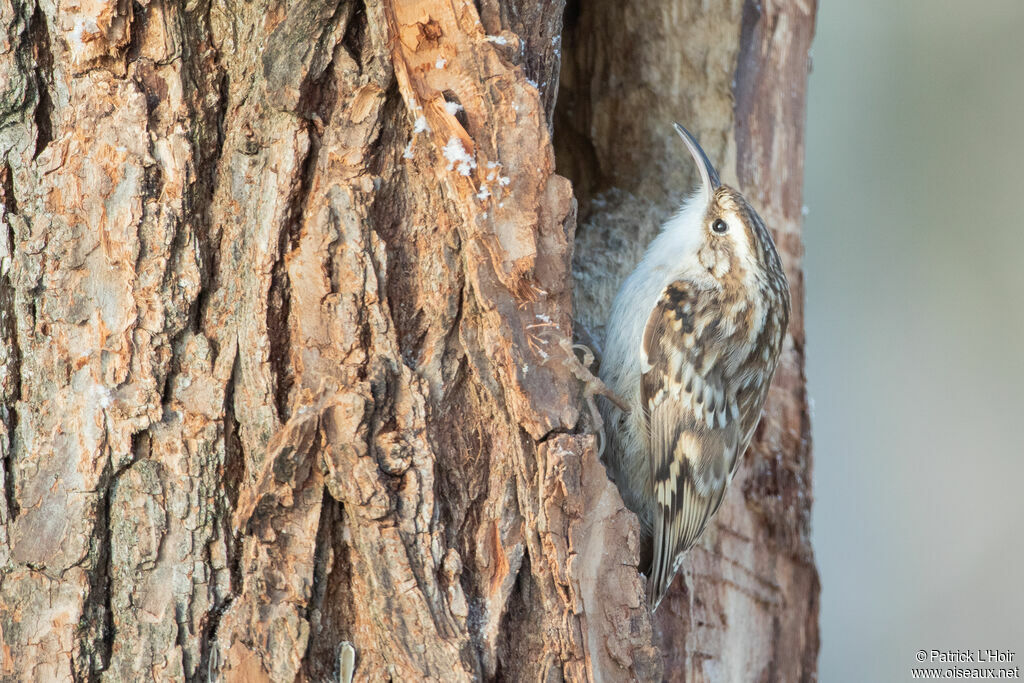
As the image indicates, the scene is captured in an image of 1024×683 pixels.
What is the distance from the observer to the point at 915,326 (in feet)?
16.0

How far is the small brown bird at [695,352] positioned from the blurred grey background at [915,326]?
103 inches

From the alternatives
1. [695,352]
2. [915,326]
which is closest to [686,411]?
[695,352]

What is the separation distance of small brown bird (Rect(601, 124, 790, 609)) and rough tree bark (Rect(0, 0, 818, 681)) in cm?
64

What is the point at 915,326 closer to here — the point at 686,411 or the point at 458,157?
the point at 686,411

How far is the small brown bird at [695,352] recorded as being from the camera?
227 centimetres

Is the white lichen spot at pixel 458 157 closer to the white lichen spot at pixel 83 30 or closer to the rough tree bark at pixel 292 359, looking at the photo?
the rough tree bark at pixel 292 359

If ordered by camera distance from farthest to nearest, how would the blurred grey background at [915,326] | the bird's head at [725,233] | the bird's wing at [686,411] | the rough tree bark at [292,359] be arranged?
the blurred grey background at [915,326]
the bird's head at [725,233]
the bird's wing at [686,411]
the rough tree bark at [292,359]

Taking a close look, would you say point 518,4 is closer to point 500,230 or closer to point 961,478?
point 500,230

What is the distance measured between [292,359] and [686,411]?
1090 mm

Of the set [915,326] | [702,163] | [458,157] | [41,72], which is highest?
[915,326]

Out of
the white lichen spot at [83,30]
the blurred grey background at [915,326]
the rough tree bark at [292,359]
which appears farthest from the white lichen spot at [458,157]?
the blurred grey background at [915,326]

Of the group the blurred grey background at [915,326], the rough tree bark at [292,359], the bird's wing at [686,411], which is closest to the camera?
the rough tree bark at [292,359]

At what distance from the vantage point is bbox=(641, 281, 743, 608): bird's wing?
220cm

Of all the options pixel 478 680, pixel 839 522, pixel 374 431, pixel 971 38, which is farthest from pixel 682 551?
pixel 971 38
